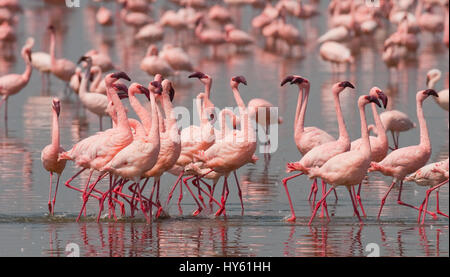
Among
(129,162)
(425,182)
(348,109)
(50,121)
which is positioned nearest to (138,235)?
(129,162)

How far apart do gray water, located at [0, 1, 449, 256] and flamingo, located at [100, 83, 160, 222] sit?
22.3 inches

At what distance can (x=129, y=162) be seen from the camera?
1154 cm

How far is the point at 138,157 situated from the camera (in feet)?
37.6

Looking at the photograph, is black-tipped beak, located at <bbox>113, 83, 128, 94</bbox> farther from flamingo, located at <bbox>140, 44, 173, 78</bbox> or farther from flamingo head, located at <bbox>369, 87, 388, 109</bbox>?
flamingo, located at <bbox>140, 44, 173, 78</bbox>

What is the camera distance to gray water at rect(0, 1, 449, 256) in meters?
10.5

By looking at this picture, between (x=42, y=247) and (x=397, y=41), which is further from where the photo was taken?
(x=397, y=41)

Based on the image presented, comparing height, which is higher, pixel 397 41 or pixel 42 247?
pixel 397 41

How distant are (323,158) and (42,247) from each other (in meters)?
3.47

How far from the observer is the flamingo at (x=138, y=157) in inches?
450

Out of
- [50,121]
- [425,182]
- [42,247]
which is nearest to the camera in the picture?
[42,247]

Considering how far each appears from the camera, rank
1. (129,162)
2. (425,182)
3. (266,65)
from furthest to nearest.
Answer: (266,65)
(425,182)
(129,162)

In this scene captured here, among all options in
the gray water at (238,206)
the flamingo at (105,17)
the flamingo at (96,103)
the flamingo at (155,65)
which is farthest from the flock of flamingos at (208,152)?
the flamingo at (105,17)
